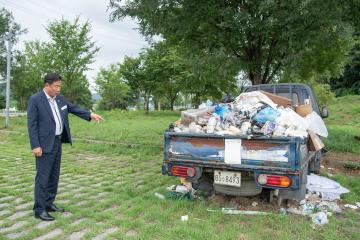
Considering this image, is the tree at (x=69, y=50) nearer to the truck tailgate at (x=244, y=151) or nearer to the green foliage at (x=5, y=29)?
the green foliage at (x=5, y=29)

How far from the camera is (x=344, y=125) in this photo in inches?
882

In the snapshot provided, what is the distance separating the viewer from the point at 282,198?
5086 mm

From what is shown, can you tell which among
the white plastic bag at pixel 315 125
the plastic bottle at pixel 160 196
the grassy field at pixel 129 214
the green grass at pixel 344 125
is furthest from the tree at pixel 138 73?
the white plastic bag at pixel 315 125

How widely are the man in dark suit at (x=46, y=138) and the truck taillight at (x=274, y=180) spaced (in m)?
2.74

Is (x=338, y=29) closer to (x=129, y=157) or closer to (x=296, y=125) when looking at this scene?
(x=296, y=125)

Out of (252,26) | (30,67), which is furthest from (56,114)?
(30,67)

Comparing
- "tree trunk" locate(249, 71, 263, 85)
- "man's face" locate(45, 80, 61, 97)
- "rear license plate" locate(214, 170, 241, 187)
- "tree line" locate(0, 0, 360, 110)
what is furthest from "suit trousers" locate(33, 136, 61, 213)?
"tree trunk" locate(249, 71, 263, 85)

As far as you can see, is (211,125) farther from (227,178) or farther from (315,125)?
(315,125)

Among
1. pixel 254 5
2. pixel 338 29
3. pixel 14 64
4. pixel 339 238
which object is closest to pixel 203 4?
pixel 254 5

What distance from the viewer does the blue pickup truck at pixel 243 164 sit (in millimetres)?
4395

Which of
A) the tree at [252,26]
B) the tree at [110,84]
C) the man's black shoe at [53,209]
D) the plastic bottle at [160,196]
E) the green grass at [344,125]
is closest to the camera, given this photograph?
the man's black shoe at [53,209]

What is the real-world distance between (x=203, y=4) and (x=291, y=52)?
101 inches

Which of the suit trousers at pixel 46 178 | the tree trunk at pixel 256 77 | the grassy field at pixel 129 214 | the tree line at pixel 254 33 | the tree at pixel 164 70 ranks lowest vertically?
the grassy field at pixel 129 214

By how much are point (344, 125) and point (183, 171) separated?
20.1m
